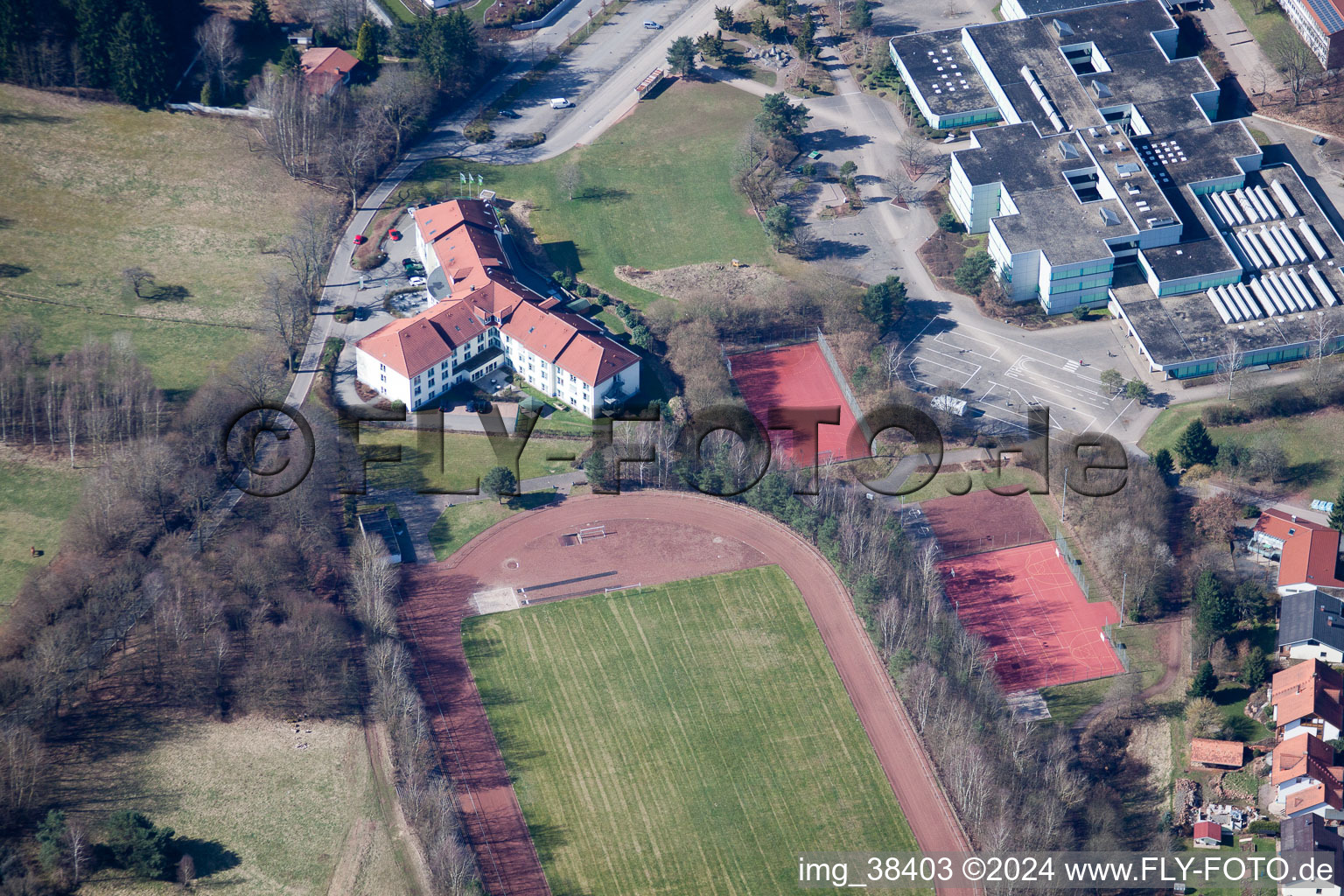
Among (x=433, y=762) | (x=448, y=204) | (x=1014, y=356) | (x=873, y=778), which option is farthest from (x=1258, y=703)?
(x=448, y=204)

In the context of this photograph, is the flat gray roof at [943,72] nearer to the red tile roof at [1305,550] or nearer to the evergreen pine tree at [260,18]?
the red tile roof at [1305,550]

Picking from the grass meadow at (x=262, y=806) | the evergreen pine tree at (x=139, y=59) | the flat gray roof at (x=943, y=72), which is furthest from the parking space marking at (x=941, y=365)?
the evergreen pine tree at (x=139, y=59)

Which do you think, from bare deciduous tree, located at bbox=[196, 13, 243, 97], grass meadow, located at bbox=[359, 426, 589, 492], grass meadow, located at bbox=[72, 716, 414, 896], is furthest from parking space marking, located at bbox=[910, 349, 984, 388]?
bare deciduous tree, located at bbox=[196, 13, 243, 97]

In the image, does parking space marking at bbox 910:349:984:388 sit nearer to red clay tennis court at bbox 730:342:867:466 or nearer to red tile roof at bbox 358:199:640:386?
red clay tennis court at bbox 730:342:867:466

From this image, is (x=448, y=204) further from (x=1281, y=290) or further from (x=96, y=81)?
(x=1281, y=290)

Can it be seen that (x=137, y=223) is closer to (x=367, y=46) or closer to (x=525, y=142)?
(x=367, y=46)

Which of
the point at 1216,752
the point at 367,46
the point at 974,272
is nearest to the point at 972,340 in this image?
the point at 974,272

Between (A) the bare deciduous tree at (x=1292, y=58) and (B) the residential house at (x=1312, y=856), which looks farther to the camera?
(A) the bare deciduous tree at (x=1292, y=58)
